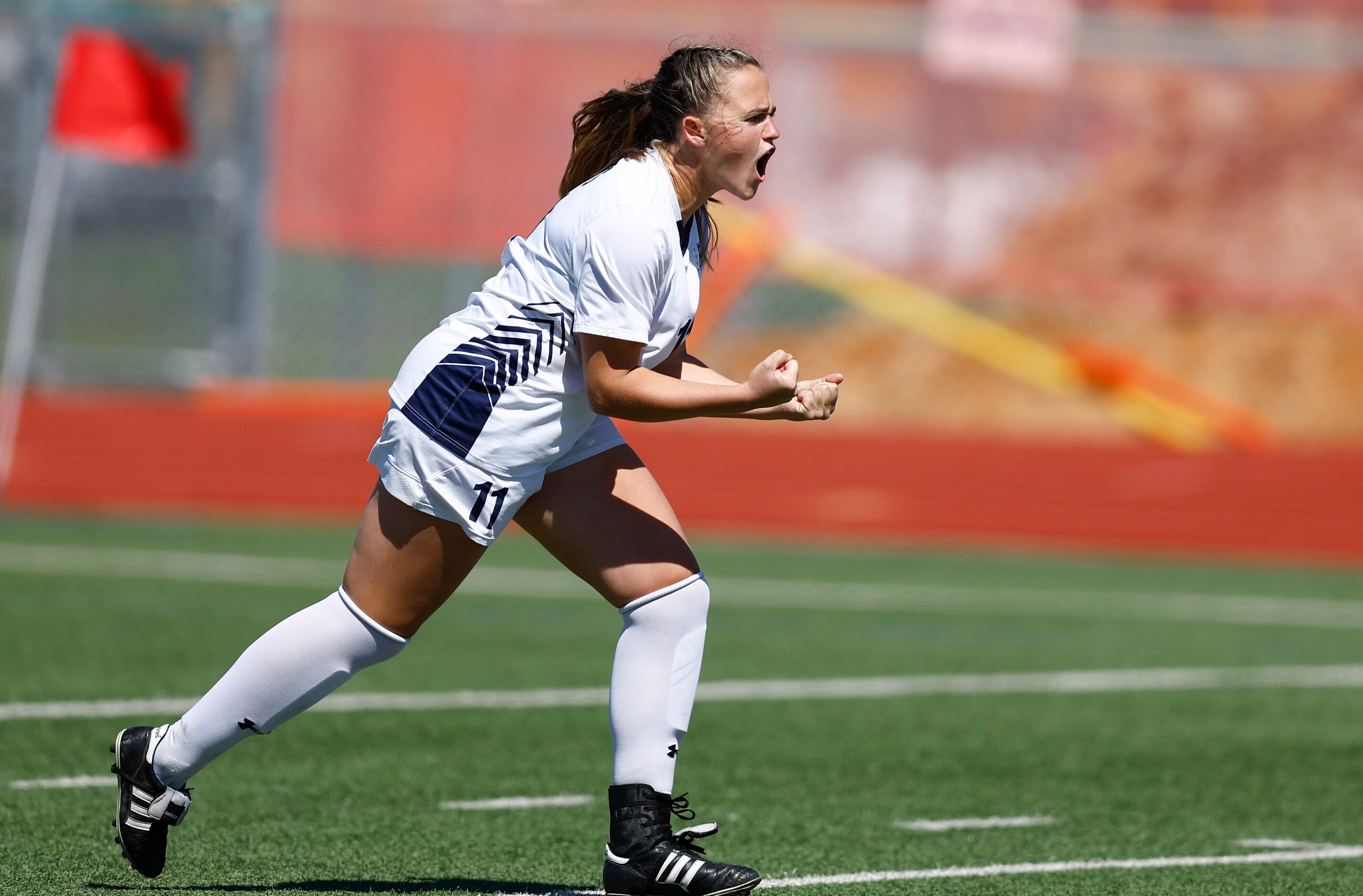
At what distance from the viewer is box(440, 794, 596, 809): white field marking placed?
567 cm

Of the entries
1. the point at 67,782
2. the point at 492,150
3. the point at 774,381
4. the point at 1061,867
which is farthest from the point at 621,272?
the point at 492,150

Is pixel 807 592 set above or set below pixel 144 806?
below

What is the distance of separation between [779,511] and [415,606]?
41.0 feet

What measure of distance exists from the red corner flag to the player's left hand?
43.4 ft

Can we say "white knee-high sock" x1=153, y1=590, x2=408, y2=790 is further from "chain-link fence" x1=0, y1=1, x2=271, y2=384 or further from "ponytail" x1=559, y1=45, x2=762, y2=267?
"chain-link fence" x1=0, y1=1, x2=271, y2=384

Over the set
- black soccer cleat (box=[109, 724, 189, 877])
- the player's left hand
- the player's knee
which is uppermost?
the player's left hand

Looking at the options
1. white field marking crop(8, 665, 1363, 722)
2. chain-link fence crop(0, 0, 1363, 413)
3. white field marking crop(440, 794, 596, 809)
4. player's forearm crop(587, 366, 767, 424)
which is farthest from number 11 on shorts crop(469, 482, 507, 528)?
chain-link fence crop(0, 0, 1363, 413)

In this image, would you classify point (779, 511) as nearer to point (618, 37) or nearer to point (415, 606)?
point (618, 37)

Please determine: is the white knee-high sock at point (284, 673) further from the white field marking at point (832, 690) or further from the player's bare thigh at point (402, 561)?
the white field marking at point (832, 690)

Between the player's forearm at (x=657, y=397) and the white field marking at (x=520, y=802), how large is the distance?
6.54 feet

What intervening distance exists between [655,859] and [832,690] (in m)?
4.20

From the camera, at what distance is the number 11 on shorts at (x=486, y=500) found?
414cm

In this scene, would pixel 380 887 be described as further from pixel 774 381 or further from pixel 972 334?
pixel 972 334

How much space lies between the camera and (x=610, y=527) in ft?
14.0
